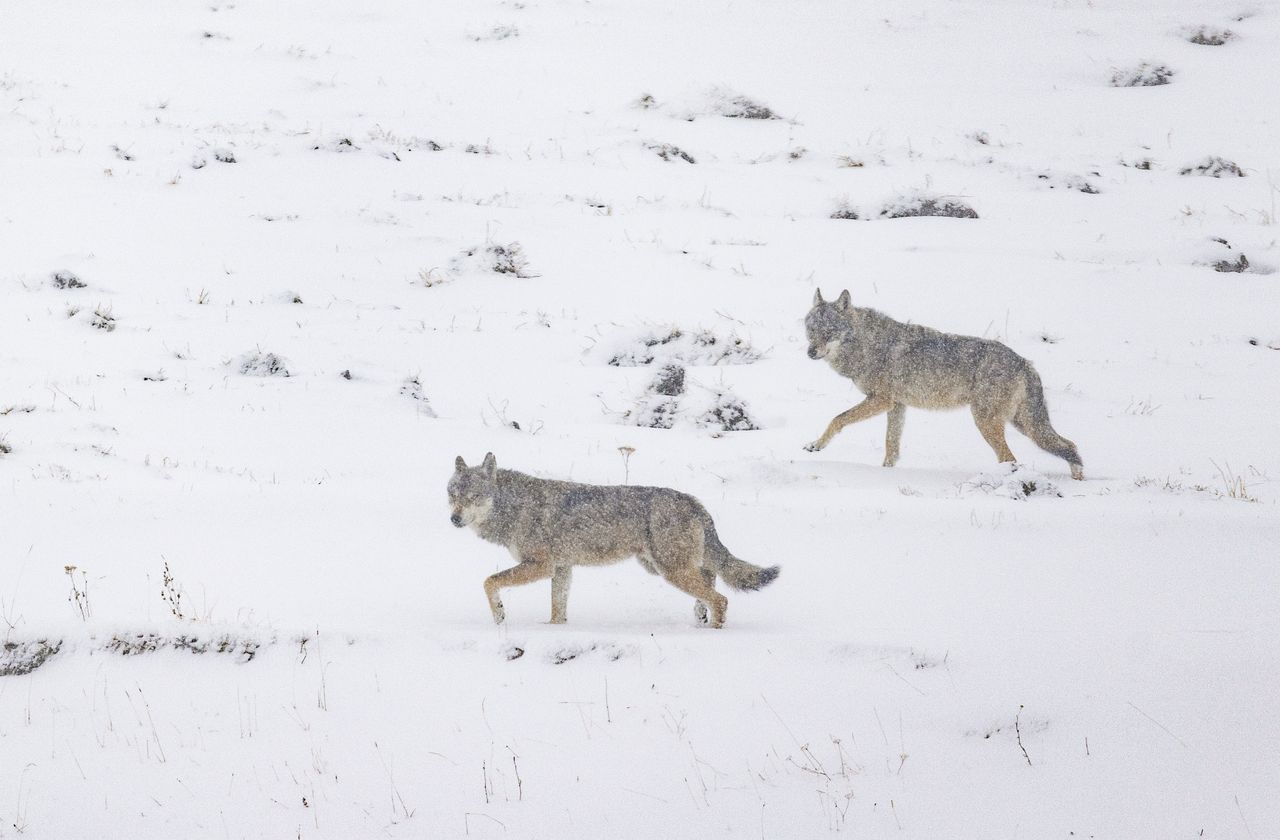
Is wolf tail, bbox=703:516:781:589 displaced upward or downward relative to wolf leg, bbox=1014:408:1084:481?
A: upward

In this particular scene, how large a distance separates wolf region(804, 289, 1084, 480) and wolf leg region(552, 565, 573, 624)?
468cm

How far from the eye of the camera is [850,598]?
7.66 metres

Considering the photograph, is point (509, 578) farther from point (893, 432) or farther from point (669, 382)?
point (669, 382)

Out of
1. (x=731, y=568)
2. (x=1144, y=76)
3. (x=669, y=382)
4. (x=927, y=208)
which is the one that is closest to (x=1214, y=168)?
(x=927, y=208)

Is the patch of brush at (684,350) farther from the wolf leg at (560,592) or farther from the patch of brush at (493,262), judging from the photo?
the wolf leg at (560,592)

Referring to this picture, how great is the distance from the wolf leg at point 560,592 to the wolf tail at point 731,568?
901 millimetres

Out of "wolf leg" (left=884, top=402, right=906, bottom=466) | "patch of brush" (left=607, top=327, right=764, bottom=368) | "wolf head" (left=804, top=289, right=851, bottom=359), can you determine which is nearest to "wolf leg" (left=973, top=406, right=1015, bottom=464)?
"wolf leg" (left=884, top=402, right=906, bottom=466)

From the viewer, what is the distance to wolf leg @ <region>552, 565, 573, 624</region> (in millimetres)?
7238

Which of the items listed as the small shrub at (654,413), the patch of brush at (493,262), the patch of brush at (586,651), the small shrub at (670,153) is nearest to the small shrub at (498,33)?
the small shrub at (670,153)

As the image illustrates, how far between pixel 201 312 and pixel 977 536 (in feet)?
35.1

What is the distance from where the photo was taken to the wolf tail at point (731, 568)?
7088mm

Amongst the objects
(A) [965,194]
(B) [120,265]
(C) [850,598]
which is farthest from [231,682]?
(A) [965,194]

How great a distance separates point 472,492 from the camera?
23.9ft

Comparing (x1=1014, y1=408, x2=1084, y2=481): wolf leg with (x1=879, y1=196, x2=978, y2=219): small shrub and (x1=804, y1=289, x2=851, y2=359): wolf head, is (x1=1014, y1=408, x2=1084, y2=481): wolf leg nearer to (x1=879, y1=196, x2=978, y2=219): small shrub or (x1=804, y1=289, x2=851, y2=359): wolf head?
(x1=804, y1=289, x2=851, y2=359): wolf head
